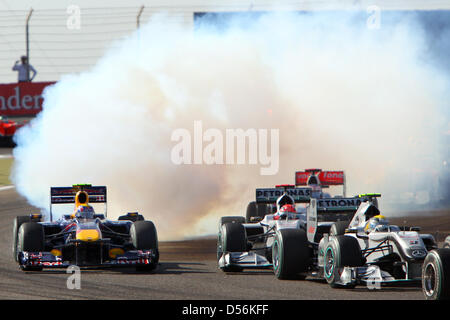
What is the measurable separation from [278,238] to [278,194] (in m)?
5.19

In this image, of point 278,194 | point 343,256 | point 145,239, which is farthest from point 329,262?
point 278,194

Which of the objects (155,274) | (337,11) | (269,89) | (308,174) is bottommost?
(155,274)

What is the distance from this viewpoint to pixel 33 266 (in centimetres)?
1641

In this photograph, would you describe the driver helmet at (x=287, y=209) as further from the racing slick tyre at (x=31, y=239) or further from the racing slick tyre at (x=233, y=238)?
the racing slick tyre at (x=31, y=239)

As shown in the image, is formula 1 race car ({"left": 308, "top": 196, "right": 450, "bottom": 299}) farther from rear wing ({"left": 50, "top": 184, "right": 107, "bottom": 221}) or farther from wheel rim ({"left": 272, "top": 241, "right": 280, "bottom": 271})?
rear wing ({"left": 50, "top": 184, "right": 107, "bottom": 221})

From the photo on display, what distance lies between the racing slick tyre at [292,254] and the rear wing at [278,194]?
5098 millimetres

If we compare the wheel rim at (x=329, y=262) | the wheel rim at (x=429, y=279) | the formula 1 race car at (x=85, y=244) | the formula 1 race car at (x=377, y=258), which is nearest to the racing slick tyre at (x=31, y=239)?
the formula 1 race car at (x=85, y=244)

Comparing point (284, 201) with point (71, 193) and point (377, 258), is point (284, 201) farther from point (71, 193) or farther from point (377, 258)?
point (71, 193)

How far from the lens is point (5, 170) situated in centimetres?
3988

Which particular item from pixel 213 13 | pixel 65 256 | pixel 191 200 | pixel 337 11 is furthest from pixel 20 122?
pixel 65 256

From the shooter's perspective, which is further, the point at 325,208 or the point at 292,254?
the point at 325,208
